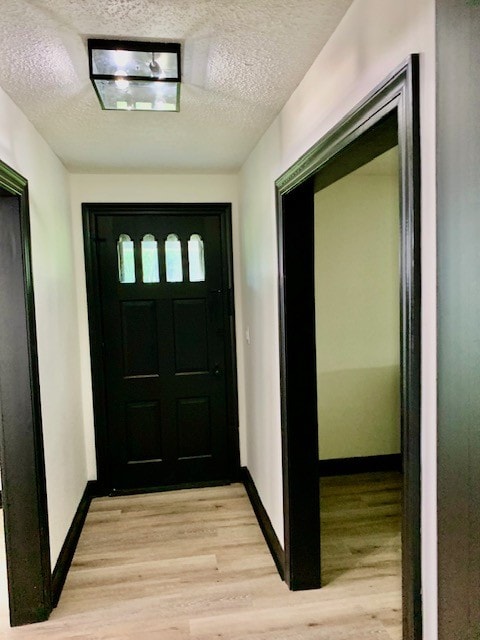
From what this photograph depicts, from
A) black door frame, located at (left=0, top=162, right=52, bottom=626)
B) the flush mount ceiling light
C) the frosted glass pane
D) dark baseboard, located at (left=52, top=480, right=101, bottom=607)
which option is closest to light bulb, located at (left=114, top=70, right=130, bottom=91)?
the flush mount ceiling light

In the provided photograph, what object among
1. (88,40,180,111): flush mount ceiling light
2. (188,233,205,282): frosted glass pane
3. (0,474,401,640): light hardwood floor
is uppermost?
(88,40,180,111): flush mount ceiling light

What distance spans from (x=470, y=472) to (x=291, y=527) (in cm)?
159

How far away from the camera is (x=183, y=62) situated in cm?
168

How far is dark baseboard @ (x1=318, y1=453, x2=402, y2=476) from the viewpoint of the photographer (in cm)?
366

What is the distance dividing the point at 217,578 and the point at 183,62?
2.46 m

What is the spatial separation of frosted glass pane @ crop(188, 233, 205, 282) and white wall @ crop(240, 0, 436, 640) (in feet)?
1.14

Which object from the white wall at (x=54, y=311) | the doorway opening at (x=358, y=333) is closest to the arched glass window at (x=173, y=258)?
the white wall at (x=54, y=311)

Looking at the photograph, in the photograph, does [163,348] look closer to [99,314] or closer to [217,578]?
[99,314]

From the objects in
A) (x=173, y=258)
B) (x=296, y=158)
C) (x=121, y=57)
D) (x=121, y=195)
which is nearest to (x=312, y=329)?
(x=296, y=158)

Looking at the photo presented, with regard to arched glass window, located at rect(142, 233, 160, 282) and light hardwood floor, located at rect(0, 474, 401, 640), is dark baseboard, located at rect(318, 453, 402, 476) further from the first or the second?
arched glass window, located at rect(142, 233, 160, 282)

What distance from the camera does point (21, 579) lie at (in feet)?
6.91

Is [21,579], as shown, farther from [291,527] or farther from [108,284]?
[108,284]

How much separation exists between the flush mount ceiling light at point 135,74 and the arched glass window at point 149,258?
1.44m

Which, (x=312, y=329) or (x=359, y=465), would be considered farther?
(x=359, y=465)
